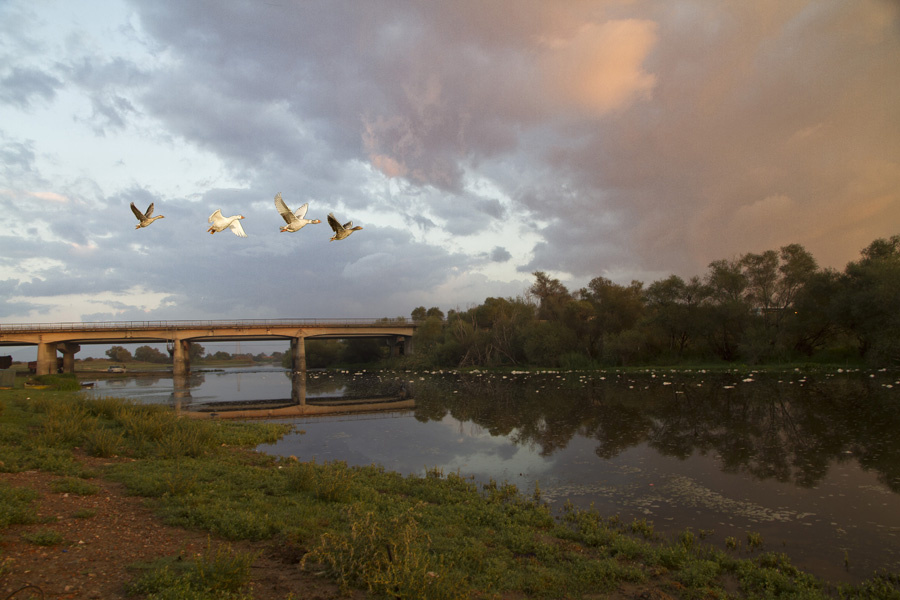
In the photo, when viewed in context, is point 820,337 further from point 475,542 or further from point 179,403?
point 179,403

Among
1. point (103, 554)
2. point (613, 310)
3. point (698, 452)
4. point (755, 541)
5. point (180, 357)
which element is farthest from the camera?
point (180, 357)

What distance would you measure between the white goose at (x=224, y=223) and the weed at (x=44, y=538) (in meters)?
4.56

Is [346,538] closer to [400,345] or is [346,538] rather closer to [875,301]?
[875,301]

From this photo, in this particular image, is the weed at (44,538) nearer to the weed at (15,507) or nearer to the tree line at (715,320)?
the weed at (15,507)

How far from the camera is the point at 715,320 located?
45000 mm

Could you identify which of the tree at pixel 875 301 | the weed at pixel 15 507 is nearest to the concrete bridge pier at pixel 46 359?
the weed at pixel 15 507

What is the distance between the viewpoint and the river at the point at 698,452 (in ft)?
27.5

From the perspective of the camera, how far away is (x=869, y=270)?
3538 cm

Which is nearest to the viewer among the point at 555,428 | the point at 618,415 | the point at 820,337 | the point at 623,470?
the point at 623,470

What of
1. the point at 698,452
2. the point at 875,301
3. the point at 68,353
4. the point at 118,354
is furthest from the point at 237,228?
the point at 118,354

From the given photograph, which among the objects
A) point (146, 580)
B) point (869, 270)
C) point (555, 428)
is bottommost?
point (555, 428)

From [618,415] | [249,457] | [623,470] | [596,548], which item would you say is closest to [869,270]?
[618,415]

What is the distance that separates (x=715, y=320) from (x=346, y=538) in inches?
1847

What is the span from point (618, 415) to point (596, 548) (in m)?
15.0
